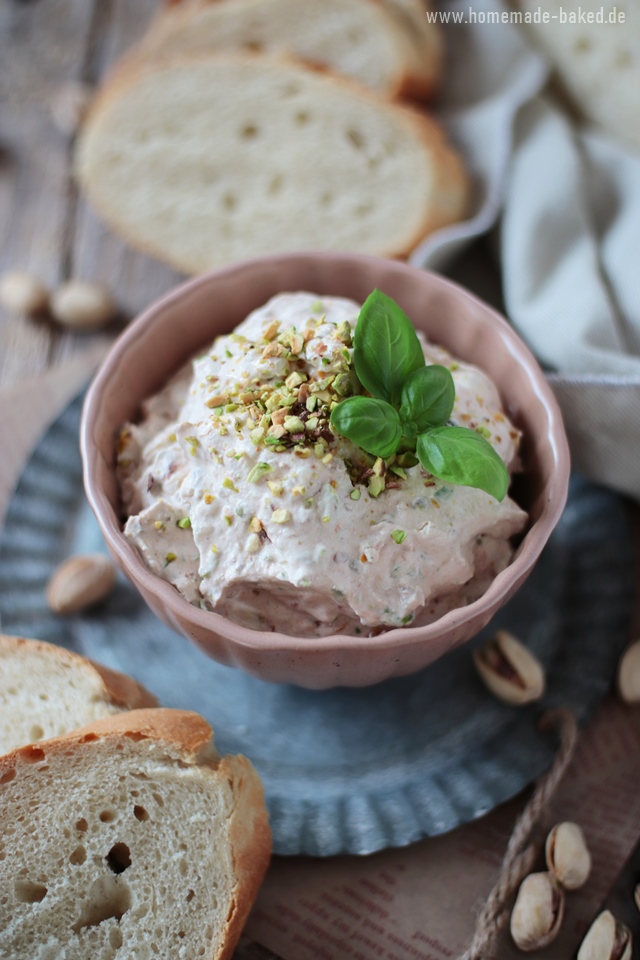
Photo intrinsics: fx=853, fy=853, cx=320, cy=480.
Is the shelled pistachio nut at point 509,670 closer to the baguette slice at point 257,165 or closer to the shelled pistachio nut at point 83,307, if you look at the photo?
the baguette slice at point 257,165

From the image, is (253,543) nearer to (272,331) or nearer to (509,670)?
(272,331)

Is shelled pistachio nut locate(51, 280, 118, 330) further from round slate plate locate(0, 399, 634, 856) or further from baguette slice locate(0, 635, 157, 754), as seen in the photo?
baguette slice locate(0, 635, 157, 754)

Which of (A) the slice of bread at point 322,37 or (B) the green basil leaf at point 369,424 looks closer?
(B) the green basil leaf at point 369,424

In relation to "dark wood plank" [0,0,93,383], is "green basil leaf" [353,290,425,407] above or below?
above

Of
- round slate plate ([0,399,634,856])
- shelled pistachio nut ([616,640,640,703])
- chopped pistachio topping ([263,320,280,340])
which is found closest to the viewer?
chopped pistachio topping ([263,320,280,340])

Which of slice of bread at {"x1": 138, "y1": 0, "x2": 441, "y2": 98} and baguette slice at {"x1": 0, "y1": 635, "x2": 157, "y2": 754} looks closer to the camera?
baguette slice at {"x1": 0, "y1": 635, "x2": 157, "y2": 754}

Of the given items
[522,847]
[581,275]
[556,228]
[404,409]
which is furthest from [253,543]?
[556,228]

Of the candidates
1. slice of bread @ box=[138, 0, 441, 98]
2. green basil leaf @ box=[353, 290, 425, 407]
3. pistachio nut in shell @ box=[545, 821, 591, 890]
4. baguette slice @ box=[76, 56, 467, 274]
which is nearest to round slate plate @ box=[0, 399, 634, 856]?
pistachio nut in shell @ box=[545, 821, 591, 890]

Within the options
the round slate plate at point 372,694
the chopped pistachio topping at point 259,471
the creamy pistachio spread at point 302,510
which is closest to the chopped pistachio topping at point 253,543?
the creamy pistachio spread at point 302,510
